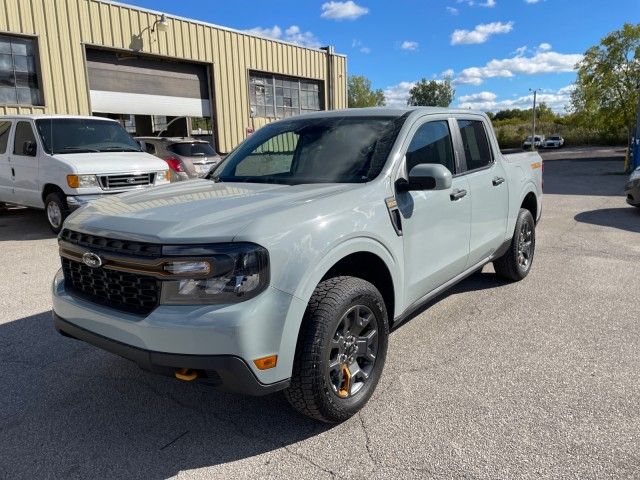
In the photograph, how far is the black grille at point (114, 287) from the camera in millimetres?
2480

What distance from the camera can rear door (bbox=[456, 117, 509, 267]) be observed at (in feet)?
13.8

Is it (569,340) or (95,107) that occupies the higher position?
(95,107)

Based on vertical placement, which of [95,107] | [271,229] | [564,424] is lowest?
[564,424]

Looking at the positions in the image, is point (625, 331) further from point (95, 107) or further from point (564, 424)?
point (95, 107)

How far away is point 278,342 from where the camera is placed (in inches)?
94.6

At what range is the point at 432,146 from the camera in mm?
3824

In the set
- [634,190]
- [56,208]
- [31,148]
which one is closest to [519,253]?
[634,190]

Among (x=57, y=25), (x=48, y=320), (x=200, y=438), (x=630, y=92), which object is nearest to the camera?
(x=200, y=438)

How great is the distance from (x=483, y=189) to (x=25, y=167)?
762cm

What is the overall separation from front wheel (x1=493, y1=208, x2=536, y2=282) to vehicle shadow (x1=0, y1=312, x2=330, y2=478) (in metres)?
3.08

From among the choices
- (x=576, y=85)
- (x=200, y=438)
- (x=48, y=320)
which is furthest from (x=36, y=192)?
(x=576, y=85)

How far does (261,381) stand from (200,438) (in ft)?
2.22

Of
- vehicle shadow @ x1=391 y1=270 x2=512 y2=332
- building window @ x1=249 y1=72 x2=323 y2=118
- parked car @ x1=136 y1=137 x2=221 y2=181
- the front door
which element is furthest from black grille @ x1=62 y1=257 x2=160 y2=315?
building window @ x1=249 y1=72 x2=323 y2=118

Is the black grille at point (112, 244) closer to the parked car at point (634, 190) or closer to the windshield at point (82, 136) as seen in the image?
the windshield at point (82, 136)
